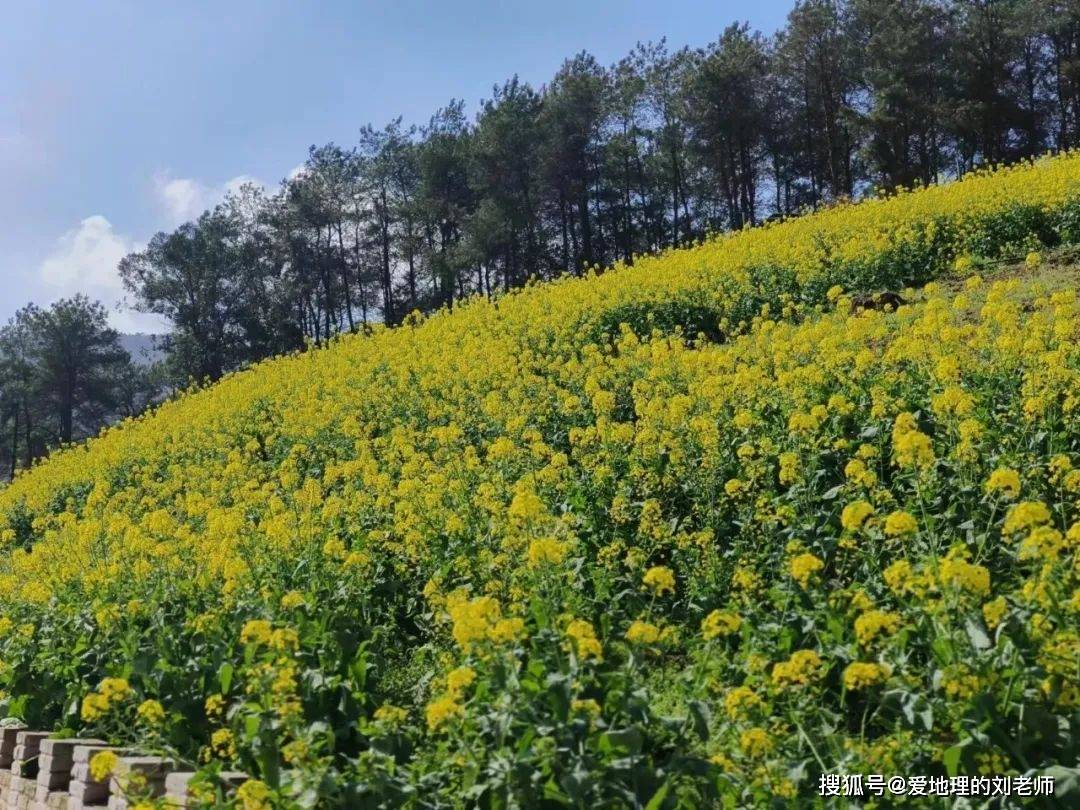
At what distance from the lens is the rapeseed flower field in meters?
3.60

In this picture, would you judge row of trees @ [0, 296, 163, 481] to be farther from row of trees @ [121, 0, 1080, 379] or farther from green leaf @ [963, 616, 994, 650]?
green leaf @ [963, 616, 994, 650]

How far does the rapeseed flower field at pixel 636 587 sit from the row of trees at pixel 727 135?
80.5 ft

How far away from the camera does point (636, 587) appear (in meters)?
5.57

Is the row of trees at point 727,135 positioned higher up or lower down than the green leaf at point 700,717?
higher up

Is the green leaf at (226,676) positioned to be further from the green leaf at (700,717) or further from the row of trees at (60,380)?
the row of trees at (60,380)

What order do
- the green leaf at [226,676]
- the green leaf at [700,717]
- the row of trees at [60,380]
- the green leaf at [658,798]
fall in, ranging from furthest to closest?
the row of trees at [60,380] → the green leaf at [226,676] → the green leaf at [700,717] → the green leaf at [658,798]

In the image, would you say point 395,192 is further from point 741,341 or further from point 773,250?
point 741,341

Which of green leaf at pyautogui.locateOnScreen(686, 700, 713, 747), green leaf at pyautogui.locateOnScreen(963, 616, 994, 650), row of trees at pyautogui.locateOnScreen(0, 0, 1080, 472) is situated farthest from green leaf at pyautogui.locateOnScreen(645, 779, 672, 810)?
row of trees at pyautogui.locateOnScreen(0, 0, 1080, 472)

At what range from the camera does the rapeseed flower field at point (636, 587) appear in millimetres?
3600

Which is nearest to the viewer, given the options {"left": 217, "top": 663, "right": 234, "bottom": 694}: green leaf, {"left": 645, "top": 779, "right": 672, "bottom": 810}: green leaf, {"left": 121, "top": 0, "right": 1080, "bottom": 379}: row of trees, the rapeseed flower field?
{"left": 645, "top": 779, "right": 672, "bottom": 810}: green leaf

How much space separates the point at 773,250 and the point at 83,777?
1050 cm

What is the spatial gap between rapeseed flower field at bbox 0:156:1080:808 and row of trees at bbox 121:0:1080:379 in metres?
24.5

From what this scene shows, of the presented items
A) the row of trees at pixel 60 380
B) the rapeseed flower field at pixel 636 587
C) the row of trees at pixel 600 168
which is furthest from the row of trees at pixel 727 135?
the rapeseed flower field at pixel 636 587

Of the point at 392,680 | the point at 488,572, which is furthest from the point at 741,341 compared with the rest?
the point at 392,680
